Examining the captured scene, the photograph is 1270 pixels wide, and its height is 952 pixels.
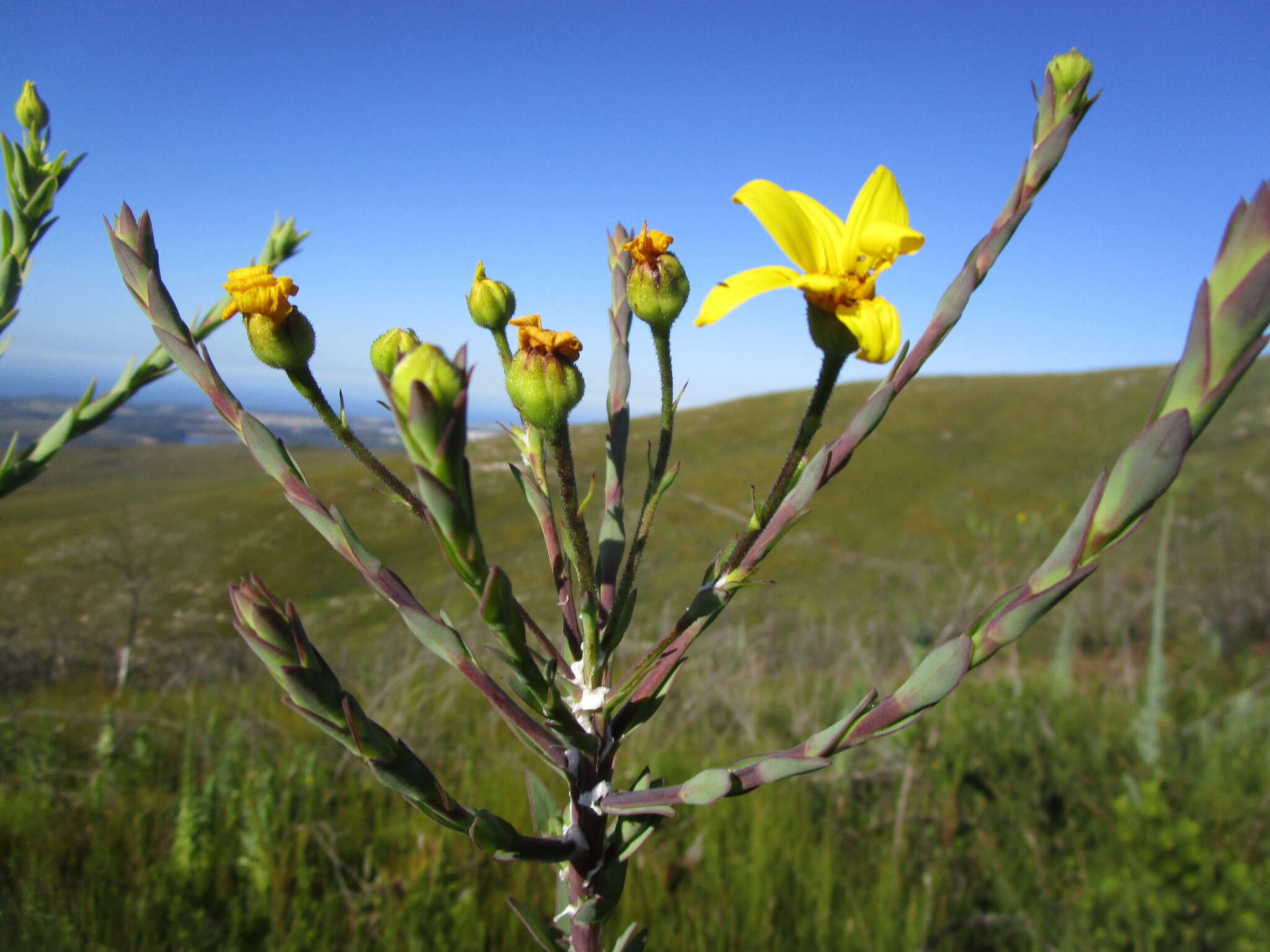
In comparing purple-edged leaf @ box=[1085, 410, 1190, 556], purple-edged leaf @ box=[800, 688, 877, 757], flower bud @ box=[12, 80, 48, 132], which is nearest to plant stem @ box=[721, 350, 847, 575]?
purple-edged leaf @ box=[800, 688, 877, 757]

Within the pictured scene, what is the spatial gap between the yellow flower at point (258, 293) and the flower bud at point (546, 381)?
448 mm

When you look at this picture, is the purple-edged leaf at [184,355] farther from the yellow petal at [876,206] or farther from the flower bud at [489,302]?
the yellow petal at [876,206]

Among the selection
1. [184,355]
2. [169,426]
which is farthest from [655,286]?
[169,426]

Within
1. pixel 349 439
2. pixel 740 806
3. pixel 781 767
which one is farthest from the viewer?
pixel 740 806

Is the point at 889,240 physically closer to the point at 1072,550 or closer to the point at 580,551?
the point at 1072,550

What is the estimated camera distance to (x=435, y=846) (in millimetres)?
3770

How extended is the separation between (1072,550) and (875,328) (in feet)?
1.29

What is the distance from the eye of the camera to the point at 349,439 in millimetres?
1289

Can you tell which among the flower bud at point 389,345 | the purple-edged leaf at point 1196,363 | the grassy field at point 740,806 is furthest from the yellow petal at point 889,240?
the grassy field at point 740,806

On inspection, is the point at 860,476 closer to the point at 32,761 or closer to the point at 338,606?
the point at 338,606

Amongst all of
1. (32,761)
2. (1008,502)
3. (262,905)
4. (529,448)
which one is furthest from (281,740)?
(1008,502)

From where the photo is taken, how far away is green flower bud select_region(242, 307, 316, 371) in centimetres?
129

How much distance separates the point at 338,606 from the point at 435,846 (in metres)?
27.2

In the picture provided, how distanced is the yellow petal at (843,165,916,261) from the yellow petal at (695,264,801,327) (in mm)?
183
